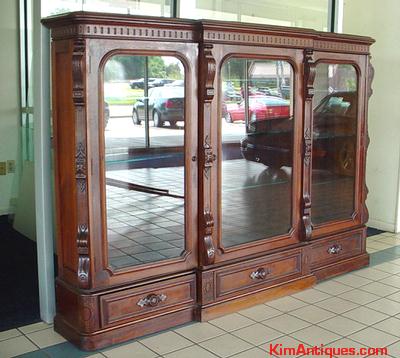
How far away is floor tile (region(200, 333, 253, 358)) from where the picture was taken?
2693 millimetres

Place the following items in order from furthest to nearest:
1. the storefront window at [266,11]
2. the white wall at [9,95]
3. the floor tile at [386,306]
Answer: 1. the white wall at [9,95]
2. the storefront window at [266,11]
3. the floor tile at [386,306]

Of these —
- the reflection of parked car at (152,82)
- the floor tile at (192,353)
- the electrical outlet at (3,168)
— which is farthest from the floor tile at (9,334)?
the electrical outlet at (3,168)

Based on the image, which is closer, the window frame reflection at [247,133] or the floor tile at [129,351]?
the floor tile at [129,351]

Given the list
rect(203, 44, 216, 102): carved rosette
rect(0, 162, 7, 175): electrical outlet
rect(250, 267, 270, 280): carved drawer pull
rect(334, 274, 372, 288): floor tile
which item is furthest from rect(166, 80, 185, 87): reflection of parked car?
rect(0, 162, 7, 175): electrical outlet

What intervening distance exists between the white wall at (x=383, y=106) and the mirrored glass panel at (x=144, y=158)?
2.57 m

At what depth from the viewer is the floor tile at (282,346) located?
2.69 m

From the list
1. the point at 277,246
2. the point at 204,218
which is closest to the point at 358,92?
the point at 277,246

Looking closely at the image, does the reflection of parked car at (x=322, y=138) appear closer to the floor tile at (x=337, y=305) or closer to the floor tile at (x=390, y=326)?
the floor tile at (x=337, y=305)

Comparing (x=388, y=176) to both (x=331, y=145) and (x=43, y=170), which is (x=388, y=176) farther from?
A: (x=43, y=170)

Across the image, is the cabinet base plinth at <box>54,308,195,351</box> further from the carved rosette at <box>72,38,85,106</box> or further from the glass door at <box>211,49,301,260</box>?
the carved rosette at <box>72,38,85,106</box>

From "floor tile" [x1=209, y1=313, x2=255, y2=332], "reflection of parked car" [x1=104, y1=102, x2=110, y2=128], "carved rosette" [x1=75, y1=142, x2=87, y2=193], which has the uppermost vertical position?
"reflection of parked car" [x1=104, y1=102, x2=110, y2=128]

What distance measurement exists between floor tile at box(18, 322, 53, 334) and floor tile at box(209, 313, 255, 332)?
90 centimetres

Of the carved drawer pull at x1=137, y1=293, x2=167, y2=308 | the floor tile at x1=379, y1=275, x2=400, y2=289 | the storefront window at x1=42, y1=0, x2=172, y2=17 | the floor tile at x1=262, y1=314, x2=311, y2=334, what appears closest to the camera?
the carved drawer pull at x1=137, y1=293, x2=167, y2=308

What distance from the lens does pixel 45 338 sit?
2852 mm
